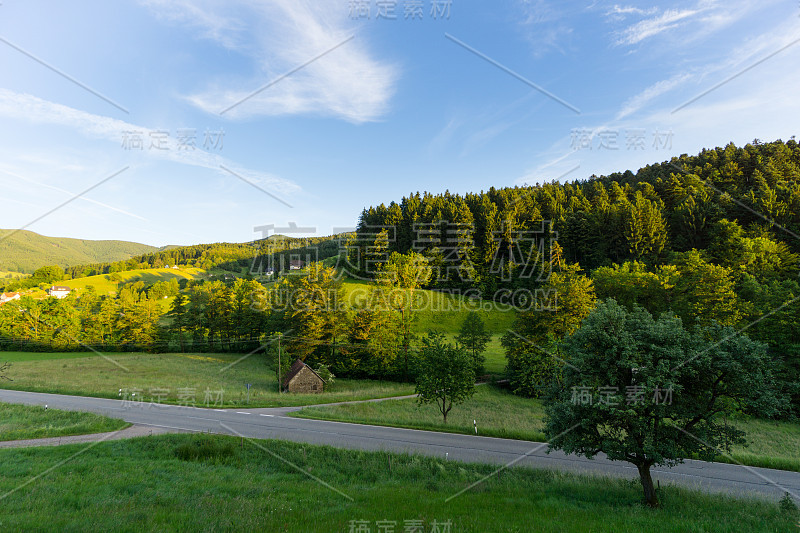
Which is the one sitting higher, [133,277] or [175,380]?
[133,277]

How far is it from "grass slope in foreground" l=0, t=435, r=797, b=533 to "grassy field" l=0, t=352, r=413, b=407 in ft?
48.6

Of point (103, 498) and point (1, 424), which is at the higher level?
point (103, 498)

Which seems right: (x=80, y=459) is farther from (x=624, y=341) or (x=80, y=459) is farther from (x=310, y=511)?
(x=624, y=341)

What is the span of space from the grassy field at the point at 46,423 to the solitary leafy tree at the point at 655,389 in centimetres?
2298

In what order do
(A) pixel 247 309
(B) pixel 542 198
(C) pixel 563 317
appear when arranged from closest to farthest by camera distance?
(C) pixel 563 317
(A) pixel 247 309
(B) pixel 542 198

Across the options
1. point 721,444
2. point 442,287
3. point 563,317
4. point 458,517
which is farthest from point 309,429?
point 442,287

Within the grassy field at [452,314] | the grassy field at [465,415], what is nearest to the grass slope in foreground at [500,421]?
the grassy field at [465,415]

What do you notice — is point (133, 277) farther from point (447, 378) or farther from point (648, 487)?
point (648, 487)

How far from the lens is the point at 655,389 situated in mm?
9453

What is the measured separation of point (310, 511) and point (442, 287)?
6253 cm

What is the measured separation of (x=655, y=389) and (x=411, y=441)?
40.5 ft

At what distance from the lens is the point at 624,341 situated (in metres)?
9.78

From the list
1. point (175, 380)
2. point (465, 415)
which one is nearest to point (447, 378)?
point (465, 415)

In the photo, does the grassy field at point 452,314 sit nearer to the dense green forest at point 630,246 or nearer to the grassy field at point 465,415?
the dense green forest at point 630,246
